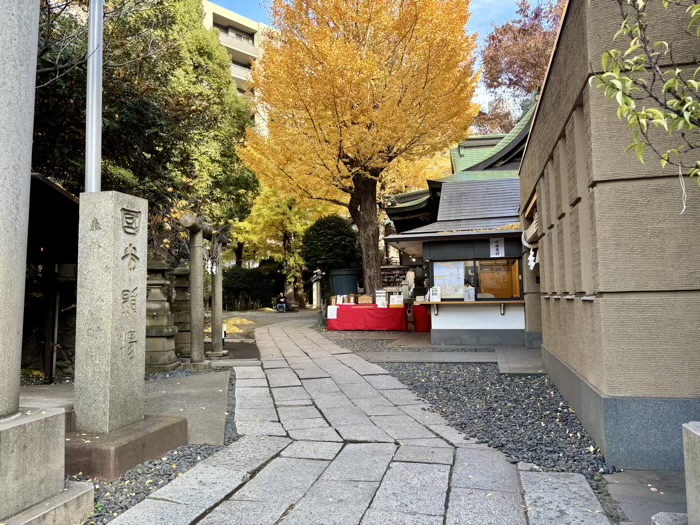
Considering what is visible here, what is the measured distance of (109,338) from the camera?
322 cm

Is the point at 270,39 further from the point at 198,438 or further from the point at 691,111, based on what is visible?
the point at 691,111

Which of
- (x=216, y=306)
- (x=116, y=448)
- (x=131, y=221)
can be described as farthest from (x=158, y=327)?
(x=116, y=448)

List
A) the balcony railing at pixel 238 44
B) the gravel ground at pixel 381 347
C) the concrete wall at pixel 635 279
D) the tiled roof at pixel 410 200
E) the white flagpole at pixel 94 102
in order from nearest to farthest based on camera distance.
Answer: the concrete wall at pixel 635 279 → the white flagpole at pixel 94 102 → the gravel ground at pixel 381 347 → the tiled roof at pixel 410 200 → the balcony railing at pixel 238 44

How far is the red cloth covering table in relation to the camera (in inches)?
527

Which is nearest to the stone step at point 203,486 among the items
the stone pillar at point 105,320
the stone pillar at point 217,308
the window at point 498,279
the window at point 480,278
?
the stone pillar at point 105,320

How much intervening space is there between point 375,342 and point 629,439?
796cm

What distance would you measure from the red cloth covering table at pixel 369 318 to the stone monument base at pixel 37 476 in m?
11.0

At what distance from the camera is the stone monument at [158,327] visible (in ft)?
23.0

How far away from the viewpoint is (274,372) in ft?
22.6

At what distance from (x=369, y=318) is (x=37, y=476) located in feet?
37.1

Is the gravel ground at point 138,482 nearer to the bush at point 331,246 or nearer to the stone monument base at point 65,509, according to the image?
the stone monument base at point 65,509

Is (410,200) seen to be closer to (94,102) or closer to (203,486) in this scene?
(94,102)

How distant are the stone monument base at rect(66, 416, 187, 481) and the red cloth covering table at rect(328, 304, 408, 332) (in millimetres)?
10134

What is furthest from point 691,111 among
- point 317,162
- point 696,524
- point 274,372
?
point 317,162
